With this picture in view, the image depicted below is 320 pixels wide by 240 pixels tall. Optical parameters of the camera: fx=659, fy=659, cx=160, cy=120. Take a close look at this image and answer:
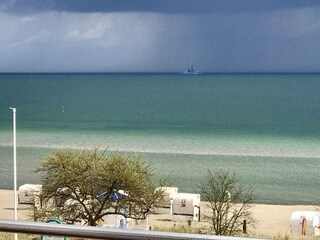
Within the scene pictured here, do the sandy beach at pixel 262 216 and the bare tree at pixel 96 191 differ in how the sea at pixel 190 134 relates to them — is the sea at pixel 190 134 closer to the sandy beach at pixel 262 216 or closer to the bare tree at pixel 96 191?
the sandy beach at pixel 262 216

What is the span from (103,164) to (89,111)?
6307cm

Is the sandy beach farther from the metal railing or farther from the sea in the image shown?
the metal railing

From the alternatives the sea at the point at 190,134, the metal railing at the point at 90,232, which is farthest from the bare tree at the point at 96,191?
the metal railing at the point at 90,232

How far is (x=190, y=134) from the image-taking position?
60812mm

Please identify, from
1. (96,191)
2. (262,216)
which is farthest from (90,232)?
(262,216)

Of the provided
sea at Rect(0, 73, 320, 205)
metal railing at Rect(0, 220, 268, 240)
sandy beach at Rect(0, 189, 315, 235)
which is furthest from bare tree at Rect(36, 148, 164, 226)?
metal railing at Rect(0, 220, 268, 240)

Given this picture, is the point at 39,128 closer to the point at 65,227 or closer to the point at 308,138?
the point at 308,138

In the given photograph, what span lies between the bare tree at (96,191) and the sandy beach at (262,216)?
0.76 m

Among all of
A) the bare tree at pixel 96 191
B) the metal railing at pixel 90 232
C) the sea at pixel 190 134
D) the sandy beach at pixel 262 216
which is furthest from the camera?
the sea at pixel 190 134

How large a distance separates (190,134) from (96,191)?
4084 centimetres

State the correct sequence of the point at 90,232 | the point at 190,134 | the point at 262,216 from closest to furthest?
the point at 90,232
the point at 262,216
the point at 190,134

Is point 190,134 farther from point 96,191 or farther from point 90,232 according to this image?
point 90,232

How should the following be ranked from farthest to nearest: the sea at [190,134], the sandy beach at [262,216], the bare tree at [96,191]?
the sea at [190,134] < the sandy beach at [262,216] < the bare tree at [96,191]

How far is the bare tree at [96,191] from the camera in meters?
19.0
